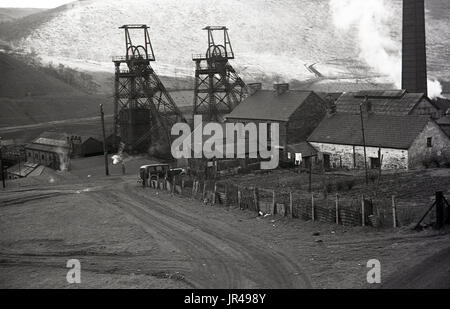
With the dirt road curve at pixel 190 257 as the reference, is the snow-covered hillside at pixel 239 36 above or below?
above

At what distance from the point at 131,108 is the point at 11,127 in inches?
981

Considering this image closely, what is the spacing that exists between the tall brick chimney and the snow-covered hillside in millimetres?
47134

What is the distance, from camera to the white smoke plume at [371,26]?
96375 mm

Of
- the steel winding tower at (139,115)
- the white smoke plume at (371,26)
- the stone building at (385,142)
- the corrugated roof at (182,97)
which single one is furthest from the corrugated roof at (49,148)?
the white smoke plume at (371,26)

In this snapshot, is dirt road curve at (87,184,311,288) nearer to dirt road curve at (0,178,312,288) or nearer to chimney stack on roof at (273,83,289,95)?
dirt road curve at (0,178,312,288)

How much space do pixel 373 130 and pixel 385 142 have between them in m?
1.65

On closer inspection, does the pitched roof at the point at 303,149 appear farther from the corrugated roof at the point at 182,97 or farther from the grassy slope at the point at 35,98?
the grassy slope at the point at 35,98

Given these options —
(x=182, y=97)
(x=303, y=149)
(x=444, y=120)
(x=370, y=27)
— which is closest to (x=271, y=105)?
(x=303, y=149)

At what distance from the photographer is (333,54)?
115375mm

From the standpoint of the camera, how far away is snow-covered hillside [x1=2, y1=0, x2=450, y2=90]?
102938 millimetres

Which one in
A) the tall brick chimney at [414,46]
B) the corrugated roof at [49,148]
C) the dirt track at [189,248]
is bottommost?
the dirt track at [189,248]

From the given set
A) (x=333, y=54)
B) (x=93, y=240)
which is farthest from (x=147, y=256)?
(x=333, y=54)

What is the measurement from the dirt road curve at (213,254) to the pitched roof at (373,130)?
564 inches

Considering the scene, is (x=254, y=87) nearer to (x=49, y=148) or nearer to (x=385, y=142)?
(x=385, y=142)
